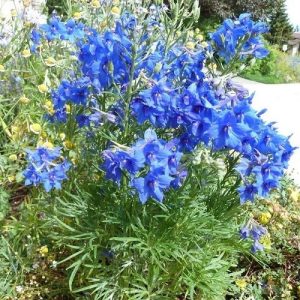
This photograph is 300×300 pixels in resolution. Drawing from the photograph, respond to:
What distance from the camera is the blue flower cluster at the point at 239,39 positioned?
2145 mm

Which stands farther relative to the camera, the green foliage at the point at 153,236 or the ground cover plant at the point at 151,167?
the green foliage at the point at 153,236

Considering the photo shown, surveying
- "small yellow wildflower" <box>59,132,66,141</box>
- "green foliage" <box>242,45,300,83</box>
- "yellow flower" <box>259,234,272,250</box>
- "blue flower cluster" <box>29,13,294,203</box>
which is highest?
"blue flower cluster" <box>29,13,294,203</box>

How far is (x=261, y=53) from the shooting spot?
221cm

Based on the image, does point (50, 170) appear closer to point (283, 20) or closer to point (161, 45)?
point (161, 45)

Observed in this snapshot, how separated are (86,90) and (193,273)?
87cm

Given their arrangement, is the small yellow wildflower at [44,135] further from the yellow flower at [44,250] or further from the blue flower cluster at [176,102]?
the blue flower cluster at [176,102]

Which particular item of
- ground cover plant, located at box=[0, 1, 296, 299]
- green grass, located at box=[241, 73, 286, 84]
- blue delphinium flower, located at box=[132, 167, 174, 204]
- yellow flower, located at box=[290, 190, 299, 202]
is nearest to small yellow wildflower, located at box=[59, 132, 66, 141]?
ground cover plant, located at box=[0, 1, 296, 299]

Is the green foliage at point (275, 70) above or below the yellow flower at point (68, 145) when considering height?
below

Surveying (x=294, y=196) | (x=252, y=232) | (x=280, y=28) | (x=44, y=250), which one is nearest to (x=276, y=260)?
(x=294, y=196)

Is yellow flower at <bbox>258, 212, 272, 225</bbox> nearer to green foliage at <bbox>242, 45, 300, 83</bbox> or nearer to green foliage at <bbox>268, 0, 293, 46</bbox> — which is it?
green foliage at <bbox>242, 45, 300, 83</bbox>

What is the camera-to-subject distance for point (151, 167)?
5.90 ft

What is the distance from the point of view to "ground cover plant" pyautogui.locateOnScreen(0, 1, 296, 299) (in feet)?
6.20

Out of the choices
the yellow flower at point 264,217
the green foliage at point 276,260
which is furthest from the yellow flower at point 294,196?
the yellow flower at point 264,217

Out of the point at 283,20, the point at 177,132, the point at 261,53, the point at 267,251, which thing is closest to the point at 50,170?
the point at 177,132
